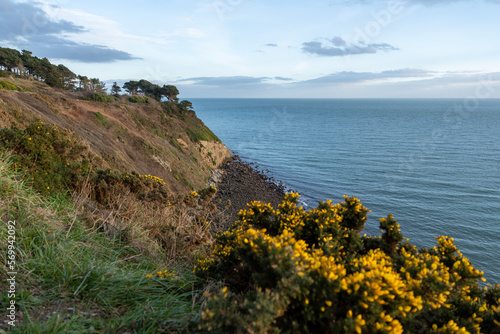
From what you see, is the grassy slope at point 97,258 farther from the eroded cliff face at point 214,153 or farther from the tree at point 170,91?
the tree at point 170,91

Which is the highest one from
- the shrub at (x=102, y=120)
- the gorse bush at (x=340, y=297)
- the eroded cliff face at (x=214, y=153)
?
the shrub at (x=102, y=120)

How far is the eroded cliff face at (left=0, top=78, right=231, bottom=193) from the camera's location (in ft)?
62.0

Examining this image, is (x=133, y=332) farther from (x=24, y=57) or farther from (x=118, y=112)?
(x=24, y=57)

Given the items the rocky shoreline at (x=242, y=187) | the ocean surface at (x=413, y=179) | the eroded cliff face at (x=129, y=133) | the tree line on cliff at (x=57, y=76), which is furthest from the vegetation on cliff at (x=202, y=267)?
the tree line on cliff at (x=57, y=76)

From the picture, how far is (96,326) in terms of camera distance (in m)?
3.38

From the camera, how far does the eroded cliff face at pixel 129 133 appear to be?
18891 millimetres

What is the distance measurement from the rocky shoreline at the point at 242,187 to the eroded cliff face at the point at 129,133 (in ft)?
6.40

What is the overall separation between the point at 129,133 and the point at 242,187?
1307 centimetres

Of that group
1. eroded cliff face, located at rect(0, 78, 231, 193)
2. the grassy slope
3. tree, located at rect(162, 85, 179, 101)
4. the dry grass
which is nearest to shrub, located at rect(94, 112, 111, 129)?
eroded cliff face, located at rect(0, 78, 231, 193)

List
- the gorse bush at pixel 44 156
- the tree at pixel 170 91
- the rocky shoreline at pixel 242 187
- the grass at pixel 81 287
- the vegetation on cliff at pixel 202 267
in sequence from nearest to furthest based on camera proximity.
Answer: the vegetation on cliff at pixel 202 267 < the grass at pixel 81 287 < the gorse bush at pixel 44 156 < the rocky shoreline at pixel 242 187 < the tree at pixel 170 91

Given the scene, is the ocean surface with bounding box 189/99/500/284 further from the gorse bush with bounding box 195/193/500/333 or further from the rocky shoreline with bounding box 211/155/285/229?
the gorse bush with bounding box 195/193/500/333

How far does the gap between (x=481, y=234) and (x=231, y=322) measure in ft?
94.0

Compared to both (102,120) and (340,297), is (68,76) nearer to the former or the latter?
(102,120)

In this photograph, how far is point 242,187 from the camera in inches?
1318
